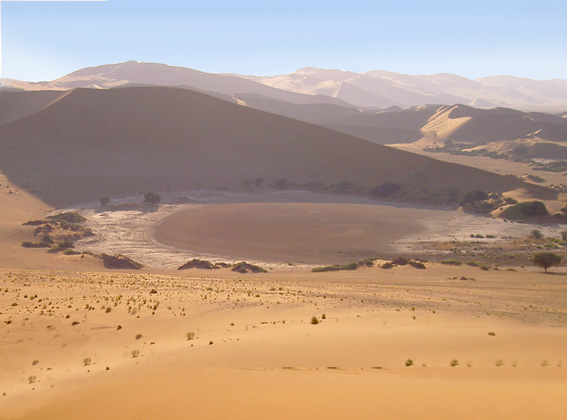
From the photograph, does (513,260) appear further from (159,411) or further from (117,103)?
(117,103)

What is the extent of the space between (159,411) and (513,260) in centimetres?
2877

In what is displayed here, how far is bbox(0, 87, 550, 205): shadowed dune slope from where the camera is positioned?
57.1m

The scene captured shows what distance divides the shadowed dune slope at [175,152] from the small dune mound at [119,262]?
23146 millimetres

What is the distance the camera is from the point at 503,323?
524 inches

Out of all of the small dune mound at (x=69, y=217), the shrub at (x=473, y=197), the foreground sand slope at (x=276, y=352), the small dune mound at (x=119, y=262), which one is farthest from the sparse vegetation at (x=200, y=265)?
the shrub at (x=473, y=197)

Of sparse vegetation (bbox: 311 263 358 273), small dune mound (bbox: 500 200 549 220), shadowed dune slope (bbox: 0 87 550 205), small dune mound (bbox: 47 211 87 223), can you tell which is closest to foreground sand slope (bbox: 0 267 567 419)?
sparse vegetation (bbox: 311 263 358 273)

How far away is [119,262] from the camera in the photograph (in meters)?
29.4

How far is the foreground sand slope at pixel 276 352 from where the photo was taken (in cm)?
629

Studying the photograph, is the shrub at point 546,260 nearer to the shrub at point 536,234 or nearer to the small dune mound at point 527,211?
the shrub at point 536,234

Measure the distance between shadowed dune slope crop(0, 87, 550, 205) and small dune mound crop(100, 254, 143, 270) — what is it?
75.9ft

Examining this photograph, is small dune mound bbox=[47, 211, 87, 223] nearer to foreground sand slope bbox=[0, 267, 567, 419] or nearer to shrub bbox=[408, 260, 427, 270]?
foreground sand slope bbox=[0, 267, 567, 419]

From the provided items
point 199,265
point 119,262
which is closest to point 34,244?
point 119,262

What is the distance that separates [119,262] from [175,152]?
142 feet

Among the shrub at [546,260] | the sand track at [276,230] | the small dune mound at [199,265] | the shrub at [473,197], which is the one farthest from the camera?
the shrub at [473,197]
